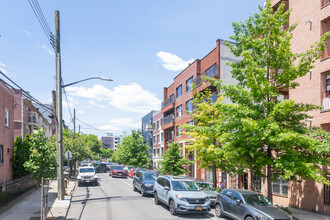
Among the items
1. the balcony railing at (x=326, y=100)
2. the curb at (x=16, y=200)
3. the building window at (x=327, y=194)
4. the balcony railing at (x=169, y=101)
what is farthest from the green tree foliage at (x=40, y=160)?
the balcony railing at (x=169, y=101)

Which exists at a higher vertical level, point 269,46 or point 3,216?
point 269,46

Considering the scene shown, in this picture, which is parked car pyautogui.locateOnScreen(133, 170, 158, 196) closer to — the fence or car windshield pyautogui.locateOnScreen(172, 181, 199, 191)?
car windshield pyautogui.locateOnScreen(172, 181, 199, 191)

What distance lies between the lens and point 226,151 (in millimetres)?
12930

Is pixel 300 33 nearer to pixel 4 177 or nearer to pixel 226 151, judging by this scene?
pixel 226 151

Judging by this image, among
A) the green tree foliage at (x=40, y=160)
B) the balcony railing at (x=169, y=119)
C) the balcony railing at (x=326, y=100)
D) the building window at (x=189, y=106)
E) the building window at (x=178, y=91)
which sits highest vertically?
the building window at (x=178, y=91)

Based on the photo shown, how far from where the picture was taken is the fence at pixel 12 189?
13.7 metres

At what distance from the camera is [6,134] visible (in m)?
19.1

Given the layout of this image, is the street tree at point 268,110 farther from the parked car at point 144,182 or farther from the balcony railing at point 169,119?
the balcony railing at point 169,119

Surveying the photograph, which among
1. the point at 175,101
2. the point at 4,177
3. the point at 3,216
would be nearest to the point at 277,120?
the point at 3,216

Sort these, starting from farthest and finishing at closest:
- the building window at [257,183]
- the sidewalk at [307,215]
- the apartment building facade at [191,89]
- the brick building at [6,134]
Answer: the apartment building facade at [191,89] < the building window at [257,183] < the brick building at [6,134] < the sidewalk at [307,215]

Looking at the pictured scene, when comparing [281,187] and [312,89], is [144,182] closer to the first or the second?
[281,187]

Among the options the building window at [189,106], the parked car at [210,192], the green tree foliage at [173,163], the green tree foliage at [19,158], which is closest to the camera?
the parked car at [210,192]

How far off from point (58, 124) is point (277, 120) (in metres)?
12.5

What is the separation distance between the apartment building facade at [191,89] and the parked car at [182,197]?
5832 mm
